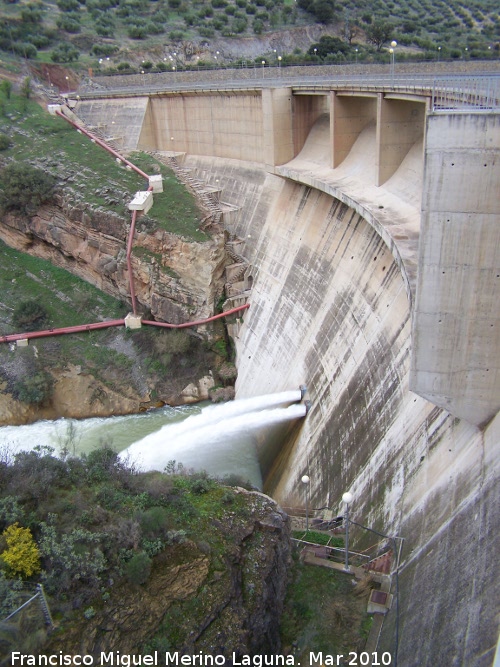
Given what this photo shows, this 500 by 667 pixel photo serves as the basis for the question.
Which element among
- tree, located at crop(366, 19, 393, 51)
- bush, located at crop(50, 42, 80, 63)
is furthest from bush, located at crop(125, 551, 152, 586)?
tree, located at crop(366, 19, 393, 51)

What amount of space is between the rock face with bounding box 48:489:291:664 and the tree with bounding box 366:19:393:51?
4362cm

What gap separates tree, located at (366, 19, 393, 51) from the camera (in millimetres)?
45438

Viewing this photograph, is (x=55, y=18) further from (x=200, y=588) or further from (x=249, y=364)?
(x=200, y=588)

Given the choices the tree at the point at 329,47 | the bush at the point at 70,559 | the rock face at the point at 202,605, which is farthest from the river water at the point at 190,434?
the tree at the point at 329,47

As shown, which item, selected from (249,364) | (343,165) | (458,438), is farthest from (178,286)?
(458,438)

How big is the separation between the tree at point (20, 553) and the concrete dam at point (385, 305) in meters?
6.49

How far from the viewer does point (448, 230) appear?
10.7 m

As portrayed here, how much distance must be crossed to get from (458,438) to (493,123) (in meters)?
5.92

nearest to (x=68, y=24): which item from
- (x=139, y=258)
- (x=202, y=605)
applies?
(x=139, y=258)

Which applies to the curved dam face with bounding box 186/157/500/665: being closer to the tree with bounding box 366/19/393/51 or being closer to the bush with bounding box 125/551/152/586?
the bush with bounding box 125/551/152/586

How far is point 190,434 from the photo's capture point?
21547 mm

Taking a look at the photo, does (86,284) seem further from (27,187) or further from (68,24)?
(68,24)

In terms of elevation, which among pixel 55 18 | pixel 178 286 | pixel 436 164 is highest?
pixel 55 18

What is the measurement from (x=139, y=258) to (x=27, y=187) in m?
7.57
